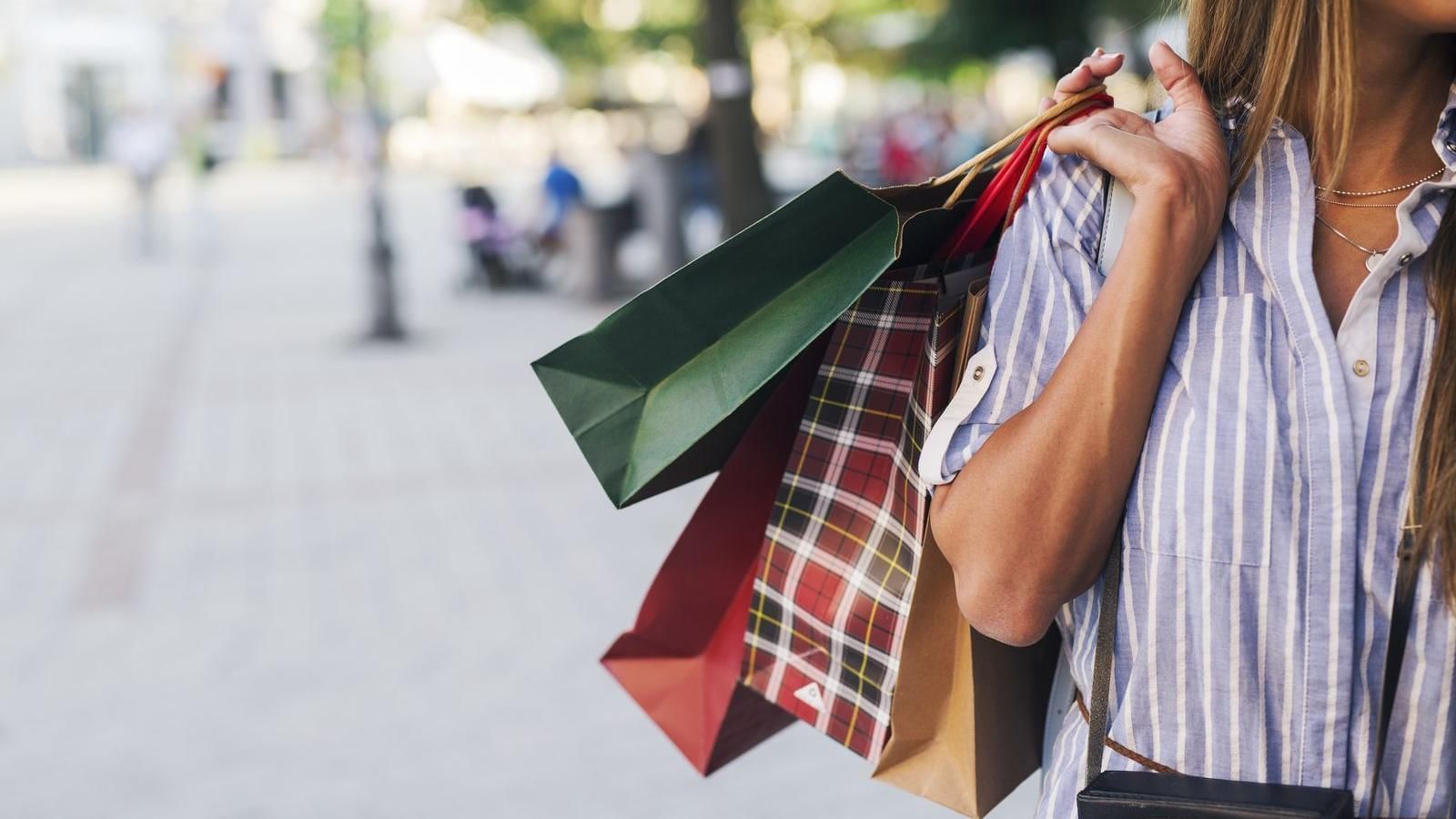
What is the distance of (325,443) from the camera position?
330 inches

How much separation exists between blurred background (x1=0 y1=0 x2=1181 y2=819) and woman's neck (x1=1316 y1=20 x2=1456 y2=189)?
65 cm

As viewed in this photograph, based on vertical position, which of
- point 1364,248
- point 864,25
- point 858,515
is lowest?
point 858,515

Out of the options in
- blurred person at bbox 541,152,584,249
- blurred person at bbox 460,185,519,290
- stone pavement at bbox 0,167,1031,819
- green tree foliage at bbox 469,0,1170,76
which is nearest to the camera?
stone pavement at bbox 0,167,1031,819

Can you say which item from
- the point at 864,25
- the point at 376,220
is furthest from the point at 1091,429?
the point at 864,25

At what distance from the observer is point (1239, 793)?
1.23 metres

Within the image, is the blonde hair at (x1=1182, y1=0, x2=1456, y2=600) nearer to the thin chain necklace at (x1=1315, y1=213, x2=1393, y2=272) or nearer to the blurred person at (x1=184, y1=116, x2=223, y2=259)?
the thin chain necklace at (x1=1315, y1=213, x2=1393, y2=272)

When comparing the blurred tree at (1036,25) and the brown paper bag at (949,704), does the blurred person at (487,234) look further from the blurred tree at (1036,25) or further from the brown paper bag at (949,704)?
the brown paper bag at (949,704)

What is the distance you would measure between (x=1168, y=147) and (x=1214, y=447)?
0.28 metres

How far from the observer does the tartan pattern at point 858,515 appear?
1.49 m

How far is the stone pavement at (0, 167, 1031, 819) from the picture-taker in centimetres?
417

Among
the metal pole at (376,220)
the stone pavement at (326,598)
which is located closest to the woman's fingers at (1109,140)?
the stone pavement at (326,598)

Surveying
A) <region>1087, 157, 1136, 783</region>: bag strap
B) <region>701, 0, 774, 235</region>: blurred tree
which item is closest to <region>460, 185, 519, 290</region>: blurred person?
<region>701, 0, 774, 235</region>: blurred tree

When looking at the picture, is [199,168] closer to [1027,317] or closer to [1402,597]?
[1027,317]

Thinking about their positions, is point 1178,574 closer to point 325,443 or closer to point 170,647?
point 170,647
